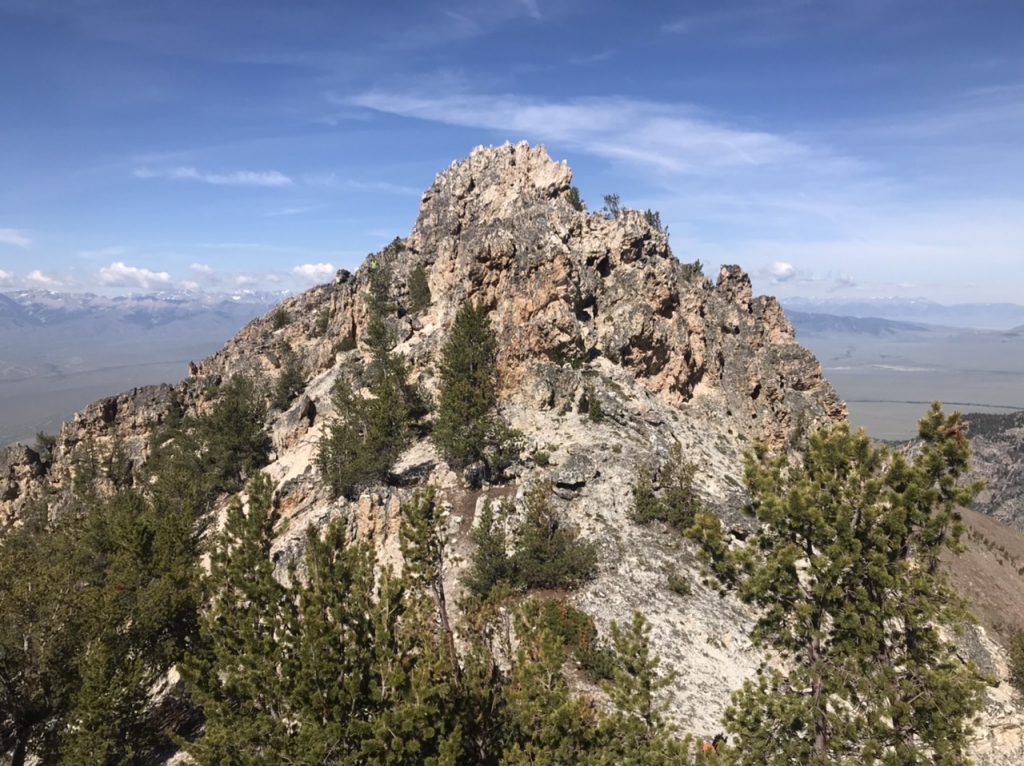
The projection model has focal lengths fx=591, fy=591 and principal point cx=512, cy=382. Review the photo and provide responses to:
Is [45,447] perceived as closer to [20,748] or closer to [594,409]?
[20,748]

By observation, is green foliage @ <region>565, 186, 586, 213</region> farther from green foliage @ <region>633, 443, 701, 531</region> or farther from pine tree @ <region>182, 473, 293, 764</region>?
pine tree @ <region>182, 473, 293, 764</region>

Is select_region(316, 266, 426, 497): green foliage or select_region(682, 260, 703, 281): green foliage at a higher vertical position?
select_region(682, 260, 703, 281): green foliage

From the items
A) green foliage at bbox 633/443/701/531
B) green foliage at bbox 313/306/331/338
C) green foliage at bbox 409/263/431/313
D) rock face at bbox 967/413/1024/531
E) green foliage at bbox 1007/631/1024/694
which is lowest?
rock face at bbox 967/413/1024/531

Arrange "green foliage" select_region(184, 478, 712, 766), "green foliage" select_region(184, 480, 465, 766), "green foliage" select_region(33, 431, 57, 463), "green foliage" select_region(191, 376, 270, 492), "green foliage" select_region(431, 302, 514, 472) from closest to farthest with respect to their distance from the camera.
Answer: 1. "green foliage" select_region(184, 480, 465, 766)
2. "green foliage" select_region(184, 478, 712, 766)
3. "green foliage" select_region(431, 302, 514, 472)
4. "green foliage" select_region(191, 376, 270, 492)
5. "green foliage" select_region(33, 431, 57, 463)

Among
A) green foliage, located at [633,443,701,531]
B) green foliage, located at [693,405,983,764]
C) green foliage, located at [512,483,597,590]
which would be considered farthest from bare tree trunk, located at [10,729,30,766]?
green foliage, located at [633,443,701,531]

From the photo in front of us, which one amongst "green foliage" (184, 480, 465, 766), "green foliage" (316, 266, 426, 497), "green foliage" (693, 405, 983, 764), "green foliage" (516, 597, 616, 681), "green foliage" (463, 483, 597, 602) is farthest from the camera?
"green foliage" (316, 266, 426, 497)

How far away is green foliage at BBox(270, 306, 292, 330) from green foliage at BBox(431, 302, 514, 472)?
193 feet

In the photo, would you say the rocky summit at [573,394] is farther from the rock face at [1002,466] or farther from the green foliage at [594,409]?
the rock face at [1002,466]

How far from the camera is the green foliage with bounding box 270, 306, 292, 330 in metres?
95.9

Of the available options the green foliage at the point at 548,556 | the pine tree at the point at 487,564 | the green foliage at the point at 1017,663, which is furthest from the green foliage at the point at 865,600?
the green foliage at the point at 1017,663

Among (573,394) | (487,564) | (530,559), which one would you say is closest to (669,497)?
(530,559)

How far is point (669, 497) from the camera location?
121 feet

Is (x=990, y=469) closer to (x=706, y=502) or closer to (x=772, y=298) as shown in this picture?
(x=772, y=298)

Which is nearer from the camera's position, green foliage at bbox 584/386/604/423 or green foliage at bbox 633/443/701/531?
green foliage at bbox 633/443/701/531
